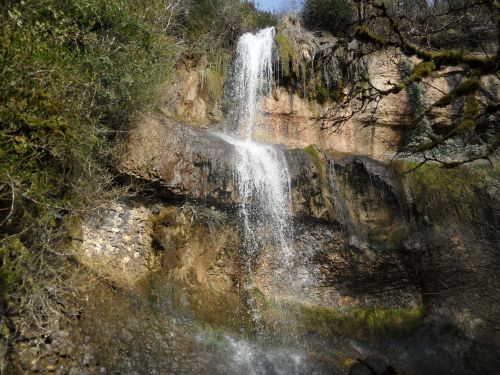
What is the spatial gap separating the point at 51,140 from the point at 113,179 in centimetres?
226

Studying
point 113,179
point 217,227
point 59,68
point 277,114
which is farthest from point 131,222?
point 277,114

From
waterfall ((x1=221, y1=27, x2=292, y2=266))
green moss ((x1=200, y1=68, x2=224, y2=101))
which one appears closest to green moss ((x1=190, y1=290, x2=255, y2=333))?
waterfall ((x1=221, y1=27, x2=292, y2=266))

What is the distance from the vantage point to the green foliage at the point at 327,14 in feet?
52.9

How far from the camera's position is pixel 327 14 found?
16297 millimetres

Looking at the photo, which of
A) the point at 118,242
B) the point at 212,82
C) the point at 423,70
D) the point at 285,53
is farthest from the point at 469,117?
the point at 285,53

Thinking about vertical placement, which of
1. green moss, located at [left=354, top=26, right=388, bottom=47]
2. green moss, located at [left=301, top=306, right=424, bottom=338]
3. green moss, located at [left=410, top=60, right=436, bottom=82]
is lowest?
green moss, located at [left=301, top=306, right=424, bottom=338]

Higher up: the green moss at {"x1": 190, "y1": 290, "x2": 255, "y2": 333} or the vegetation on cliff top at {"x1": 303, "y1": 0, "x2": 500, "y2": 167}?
the vegetation on cliff top at {"x1": 303, "y1": 0, "x2": 500, "y2": 167}

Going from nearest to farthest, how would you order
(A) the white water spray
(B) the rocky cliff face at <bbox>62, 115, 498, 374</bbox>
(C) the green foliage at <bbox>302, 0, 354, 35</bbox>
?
(B) the rocky cliff face at <bbox>62, 115, 498, 374</bbox> → (A) the white water spray → (C) the green foliage at <bbox>302, 0, 354, 35</bbox>

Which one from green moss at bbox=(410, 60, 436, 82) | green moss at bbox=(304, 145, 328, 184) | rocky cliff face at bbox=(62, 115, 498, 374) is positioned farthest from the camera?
green moss at bbox=(304, 145, 328, 184)

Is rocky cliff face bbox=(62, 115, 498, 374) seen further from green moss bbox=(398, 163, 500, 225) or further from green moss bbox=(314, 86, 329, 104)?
green moss bbox=(314, 86, 329, 104)

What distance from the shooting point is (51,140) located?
5965 mm

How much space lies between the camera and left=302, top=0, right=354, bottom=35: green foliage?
16.1 meters

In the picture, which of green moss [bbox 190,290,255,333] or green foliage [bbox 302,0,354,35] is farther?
green foliage [bbox 302,0,354,35]

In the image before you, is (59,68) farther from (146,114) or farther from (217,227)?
(217,227)
